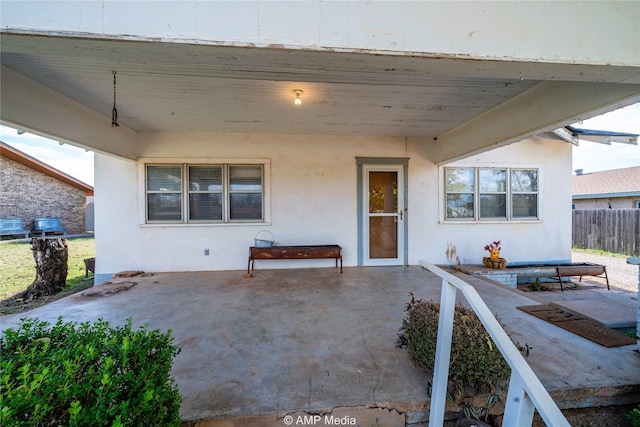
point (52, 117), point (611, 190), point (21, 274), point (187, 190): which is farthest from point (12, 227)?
point (611, 190)

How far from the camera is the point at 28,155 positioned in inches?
417

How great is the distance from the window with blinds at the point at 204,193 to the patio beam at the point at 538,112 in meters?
3.93

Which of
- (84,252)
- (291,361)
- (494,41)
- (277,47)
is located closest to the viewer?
(277,47)

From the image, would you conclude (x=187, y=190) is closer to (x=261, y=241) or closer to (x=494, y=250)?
(x=261, y=241)

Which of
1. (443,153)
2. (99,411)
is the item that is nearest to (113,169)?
(99,411)

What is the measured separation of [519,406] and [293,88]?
134 inches

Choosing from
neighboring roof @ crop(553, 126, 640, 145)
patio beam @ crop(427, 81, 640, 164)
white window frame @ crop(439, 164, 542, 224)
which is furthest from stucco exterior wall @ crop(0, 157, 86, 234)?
neighboring roof @ crop(553, 126, 640, 145)

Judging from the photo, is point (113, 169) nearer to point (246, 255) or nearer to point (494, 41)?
point (246, 255)

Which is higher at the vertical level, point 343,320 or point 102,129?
point 102,129

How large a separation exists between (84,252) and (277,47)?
1013cm

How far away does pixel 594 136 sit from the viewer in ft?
16.9

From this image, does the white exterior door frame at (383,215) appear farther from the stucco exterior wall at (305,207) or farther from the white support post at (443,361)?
the white support post at (443,361)

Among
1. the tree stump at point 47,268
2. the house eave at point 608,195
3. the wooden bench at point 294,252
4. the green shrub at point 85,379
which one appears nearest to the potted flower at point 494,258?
the wooden bench at point 294,252

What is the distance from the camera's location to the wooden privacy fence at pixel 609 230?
7.87m
